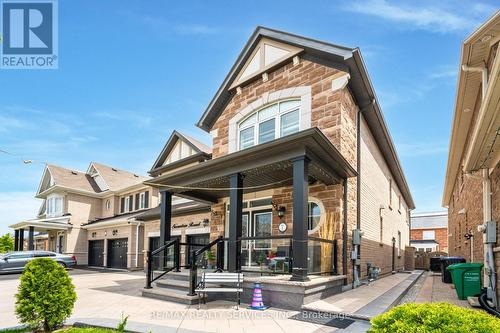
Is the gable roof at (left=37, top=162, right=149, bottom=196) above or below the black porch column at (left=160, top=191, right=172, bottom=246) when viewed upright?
above

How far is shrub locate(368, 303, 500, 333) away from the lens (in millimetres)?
2576

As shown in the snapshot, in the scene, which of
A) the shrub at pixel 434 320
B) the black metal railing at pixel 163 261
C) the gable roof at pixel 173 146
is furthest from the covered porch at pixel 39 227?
the shrub at pixel 434 320

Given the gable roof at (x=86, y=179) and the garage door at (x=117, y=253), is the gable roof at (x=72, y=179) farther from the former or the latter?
the garage door at (x=117, y=253)

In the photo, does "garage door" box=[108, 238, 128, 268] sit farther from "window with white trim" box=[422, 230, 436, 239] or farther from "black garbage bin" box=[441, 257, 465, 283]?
"window with white trim" box=[422, 230, 436, 239]

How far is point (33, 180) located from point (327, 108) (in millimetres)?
29869

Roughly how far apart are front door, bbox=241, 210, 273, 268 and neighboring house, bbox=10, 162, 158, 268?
1176 centimetres

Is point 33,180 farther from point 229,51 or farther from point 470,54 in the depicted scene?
point 470,54

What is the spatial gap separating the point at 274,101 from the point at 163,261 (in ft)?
20.5

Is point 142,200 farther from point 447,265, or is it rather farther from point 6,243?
point 6,243

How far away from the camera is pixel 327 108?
9.77 m

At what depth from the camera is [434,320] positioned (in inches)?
107

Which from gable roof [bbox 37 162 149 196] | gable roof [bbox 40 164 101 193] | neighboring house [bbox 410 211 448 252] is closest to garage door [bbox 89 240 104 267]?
gable roof [bbox 37 162 149 196]

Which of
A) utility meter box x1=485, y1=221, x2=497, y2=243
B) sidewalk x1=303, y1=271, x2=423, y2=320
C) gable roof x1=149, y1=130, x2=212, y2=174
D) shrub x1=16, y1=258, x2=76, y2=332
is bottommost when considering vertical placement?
sidewalk x1=303, y1=271, x2=423, y2=320

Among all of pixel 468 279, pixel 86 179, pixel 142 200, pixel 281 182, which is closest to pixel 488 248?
pixel 468 279
